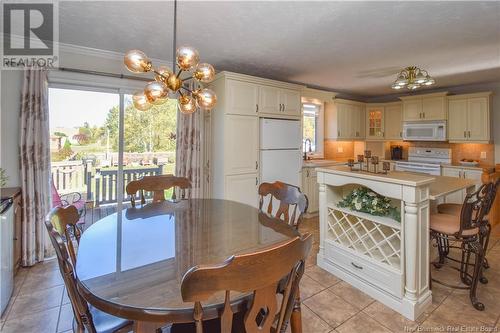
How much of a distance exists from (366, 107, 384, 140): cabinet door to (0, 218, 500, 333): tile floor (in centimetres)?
365

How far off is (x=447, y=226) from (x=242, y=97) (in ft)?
8.76

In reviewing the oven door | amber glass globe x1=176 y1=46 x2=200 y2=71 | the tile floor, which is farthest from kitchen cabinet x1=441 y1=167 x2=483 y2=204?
amber glass globe x1=176 y1=46 x2=200 y2=71

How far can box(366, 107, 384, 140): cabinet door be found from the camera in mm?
5609

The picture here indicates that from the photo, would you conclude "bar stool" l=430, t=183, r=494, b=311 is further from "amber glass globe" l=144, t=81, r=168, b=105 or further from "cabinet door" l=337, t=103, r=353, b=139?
"cabinet door" l=337, t=103, r=353, b=139

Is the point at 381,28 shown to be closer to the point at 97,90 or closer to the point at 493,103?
the point at 97,90

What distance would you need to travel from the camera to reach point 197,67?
71.4 inches

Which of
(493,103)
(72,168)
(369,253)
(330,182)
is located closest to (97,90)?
(72,168)

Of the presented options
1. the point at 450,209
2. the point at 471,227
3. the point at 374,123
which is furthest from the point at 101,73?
the point at 374,123

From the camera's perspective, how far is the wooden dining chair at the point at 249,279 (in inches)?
29.2

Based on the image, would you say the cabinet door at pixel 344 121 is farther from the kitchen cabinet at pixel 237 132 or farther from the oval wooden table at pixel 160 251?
the oval wooden table at pixel 160 251

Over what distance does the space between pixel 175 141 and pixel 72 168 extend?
4.36 ft

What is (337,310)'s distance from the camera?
199 cm

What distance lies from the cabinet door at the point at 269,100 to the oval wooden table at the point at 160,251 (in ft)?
6.51

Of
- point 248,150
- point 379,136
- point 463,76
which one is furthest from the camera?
point 379,136
